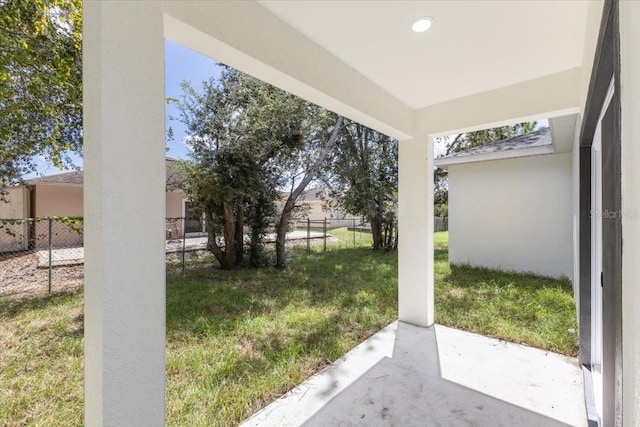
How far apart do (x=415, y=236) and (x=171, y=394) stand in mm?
2954

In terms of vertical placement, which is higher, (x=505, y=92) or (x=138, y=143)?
(x=505, y=92)

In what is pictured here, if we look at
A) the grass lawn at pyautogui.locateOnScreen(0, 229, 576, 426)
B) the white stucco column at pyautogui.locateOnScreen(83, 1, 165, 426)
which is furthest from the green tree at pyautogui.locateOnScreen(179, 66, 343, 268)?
the white stucco column at pyautogui.locateOnScreen(83, 1, 165, 426)

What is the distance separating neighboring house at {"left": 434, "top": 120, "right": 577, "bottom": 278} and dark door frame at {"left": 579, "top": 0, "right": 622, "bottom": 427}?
3.13 m

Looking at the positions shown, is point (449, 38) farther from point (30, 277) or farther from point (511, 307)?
point (30, 277)

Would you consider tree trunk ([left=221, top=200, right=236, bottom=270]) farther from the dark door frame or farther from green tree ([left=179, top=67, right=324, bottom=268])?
the dark door frame

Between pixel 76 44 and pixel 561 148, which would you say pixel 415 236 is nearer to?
pixel 561 148

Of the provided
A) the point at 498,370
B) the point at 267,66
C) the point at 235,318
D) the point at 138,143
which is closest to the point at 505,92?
the point at 267,66

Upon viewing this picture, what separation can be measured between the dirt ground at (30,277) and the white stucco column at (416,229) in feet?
18.2

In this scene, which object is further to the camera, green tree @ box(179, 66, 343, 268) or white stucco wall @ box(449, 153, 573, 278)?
green tree @ box(179, 66, 343, 268)

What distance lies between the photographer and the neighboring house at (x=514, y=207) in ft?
19.0

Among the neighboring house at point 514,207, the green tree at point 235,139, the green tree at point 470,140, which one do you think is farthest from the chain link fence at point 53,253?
the green tree at point 470,140

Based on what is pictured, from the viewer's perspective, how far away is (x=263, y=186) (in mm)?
6602

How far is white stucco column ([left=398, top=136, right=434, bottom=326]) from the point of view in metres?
3.69
